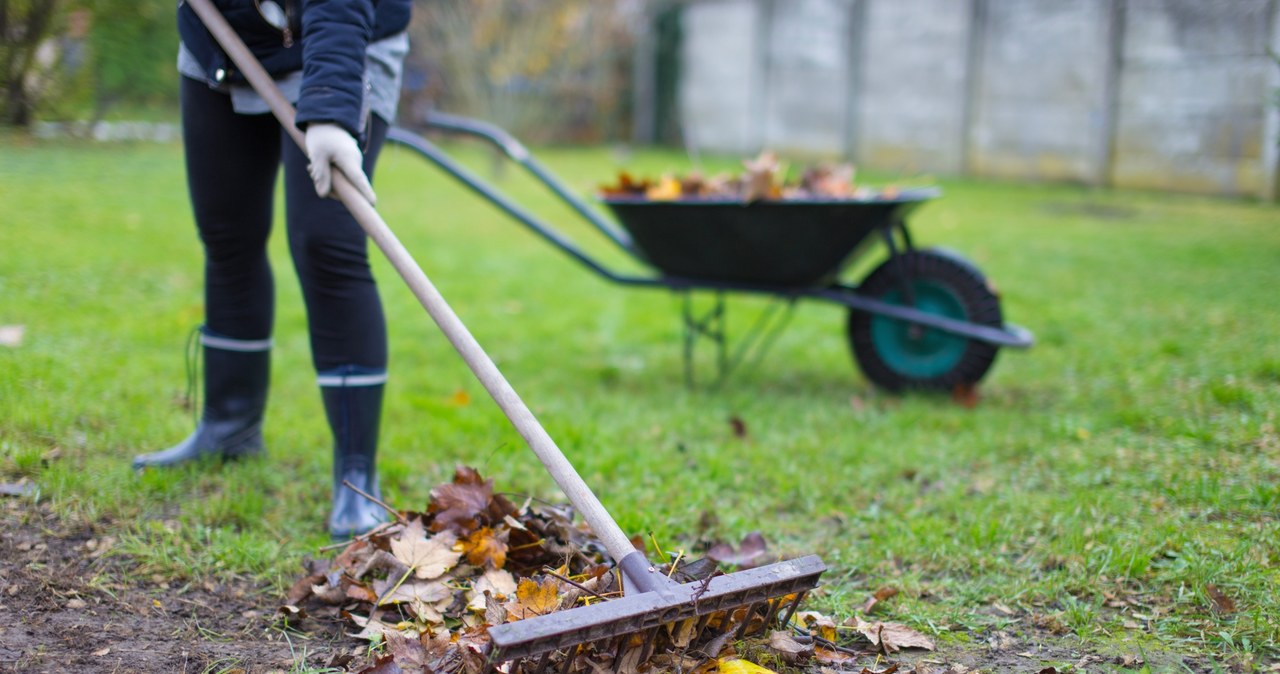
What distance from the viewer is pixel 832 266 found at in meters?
3.56

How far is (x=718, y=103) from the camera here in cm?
1305

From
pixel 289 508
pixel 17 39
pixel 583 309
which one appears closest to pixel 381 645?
pixel 289 508

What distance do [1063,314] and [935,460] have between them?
2.25 metres

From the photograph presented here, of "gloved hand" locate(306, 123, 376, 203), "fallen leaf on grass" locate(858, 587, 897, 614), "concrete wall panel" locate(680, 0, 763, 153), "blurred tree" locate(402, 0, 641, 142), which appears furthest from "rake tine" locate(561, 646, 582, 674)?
"concrete wall panel" locate(680, 0, 763, 153)

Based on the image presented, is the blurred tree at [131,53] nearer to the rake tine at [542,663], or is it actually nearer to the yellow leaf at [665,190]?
the yellow leaf at [665,190]

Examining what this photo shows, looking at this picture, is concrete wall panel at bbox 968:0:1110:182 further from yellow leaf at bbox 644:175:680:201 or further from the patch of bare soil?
the patch of bare soil

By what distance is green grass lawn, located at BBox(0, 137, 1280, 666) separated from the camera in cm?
218

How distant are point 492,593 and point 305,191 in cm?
94

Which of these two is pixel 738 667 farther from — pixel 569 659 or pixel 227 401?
pixel 227 401

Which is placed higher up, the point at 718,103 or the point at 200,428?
the point at 718,103

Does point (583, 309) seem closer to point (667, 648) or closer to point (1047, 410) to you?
point (1047, 410)

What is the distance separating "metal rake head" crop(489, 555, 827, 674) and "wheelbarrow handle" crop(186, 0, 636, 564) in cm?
14

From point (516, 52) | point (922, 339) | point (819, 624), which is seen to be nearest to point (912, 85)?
point (516, 52)

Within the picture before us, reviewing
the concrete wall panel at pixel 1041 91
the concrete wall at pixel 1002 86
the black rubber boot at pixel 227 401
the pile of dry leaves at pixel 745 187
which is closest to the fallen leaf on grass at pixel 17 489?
the black rubber boot at pixel 227 401
